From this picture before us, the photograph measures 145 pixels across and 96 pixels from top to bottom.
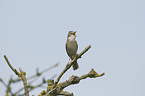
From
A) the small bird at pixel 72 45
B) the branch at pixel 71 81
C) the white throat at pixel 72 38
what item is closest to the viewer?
the branch at pixel 71 81

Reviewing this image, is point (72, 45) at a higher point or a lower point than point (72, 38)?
lower

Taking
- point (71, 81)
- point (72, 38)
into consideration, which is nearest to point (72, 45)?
point (72, 38)

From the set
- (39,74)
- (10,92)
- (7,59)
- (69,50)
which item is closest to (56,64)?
(39,74)

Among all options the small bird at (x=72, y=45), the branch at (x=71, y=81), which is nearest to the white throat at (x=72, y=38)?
the small bird at (x=72, y=45)

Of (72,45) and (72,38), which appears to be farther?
(72,38)

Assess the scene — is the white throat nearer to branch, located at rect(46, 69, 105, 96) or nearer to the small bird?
the small bird

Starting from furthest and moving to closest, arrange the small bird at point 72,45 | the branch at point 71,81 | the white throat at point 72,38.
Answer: the white throat at point 72,38
the small bird at point 72,45
the branch at point 71,81

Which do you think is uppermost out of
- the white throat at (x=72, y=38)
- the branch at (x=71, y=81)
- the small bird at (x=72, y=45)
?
the white throat at (x=72, y=38)

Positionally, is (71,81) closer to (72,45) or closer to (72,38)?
(72,45)

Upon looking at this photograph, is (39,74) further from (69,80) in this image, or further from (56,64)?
(69,80)

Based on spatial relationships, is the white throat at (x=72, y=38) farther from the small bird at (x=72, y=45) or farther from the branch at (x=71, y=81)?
the branch at (x=71, y=81)

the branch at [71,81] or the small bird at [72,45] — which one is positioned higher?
the small bird at [72,45]

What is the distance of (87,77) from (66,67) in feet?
1.37

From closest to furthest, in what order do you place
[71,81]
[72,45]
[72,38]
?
[71,81] → [72,45] → [72,38]
